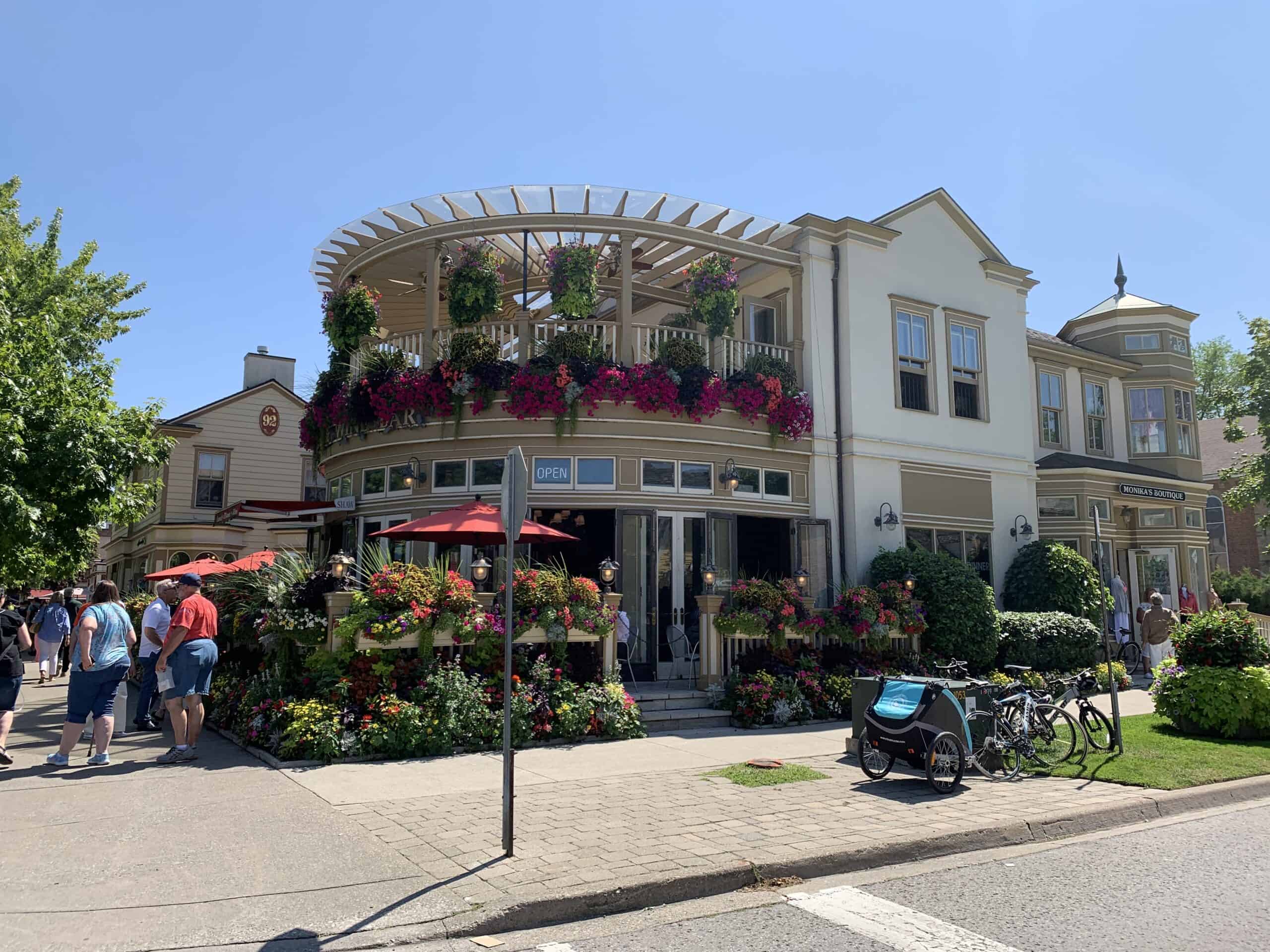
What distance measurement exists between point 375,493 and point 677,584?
5.44 meters

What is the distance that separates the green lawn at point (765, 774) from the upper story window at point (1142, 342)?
803 inches

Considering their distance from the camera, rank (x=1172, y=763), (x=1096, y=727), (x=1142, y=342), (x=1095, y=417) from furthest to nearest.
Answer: (x=1142, y=342) < (x=1095, y=417) < (x=1096, y=727) < (x=1172, y=763)

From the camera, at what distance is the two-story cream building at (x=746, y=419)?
1454cm

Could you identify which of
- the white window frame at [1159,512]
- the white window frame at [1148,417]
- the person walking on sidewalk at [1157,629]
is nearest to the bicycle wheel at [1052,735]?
the person walking on sidewalk at [1157,629]

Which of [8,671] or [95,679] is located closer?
[95,679]

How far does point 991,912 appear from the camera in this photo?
17.5 feet

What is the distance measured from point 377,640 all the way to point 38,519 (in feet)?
20.0

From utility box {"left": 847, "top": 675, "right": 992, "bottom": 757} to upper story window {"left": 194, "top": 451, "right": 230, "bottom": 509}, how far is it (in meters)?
25.3

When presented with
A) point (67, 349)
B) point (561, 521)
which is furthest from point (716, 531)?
point (67, 349)

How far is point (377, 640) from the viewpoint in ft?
33.9

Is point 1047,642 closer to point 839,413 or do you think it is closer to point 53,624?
point 839,413

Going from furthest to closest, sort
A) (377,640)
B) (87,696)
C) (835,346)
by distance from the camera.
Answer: (835,346)
(377,640)
(87,696)

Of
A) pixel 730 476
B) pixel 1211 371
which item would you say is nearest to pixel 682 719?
pixel 730 476

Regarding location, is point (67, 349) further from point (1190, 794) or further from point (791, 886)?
point (1190, 794)
